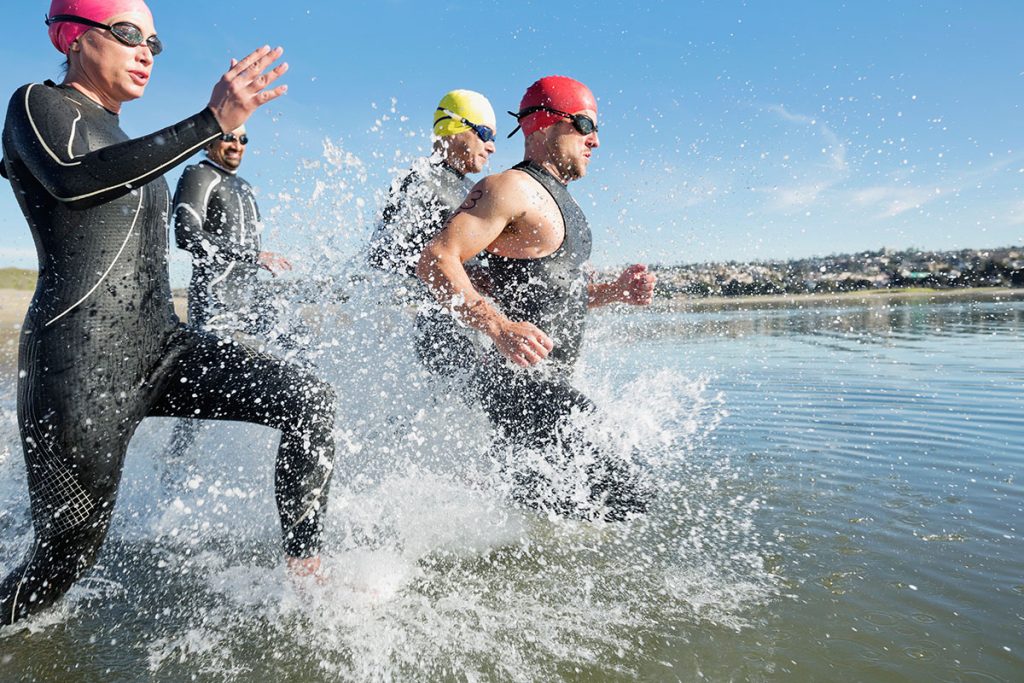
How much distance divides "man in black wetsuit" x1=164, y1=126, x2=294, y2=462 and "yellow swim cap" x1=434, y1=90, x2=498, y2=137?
1386 millimetres

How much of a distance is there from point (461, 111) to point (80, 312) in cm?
257

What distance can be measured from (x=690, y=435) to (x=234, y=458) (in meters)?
3.76

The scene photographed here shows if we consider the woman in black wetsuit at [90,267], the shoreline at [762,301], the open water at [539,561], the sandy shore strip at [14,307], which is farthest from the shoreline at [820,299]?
the woman in black wetsuit at [90,267]

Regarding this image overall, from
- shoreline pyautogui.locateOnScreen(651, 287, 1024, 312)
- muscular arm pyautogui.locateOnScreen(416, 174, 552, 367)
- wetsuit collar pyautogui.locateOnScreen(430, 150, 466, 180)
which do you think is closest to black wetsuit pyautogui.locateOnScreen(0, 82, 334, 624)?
muscular arm pyautogui.locateOnScreen(416, 174, 552, 367)

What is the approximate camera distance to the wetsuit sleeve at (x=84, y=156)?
2174 millimetres

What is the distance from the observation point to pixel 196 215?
4254 mm

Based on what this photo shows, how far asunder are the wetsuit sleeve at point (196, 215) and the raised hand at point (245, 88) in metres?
2.22

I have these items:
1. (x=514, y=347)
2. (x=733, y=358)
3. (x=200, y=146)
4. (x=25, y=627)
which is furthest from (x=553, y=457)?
(x=733, y=358)

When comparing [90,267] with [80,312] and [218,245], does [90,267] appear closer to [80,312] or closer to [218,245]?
[80,312]

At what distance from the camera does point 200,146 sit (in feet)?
7.35

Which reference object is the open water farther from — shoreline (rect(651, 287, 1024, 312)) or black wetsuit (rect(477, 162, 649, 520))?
shoreline (rect(651, 287, 1024, 312))

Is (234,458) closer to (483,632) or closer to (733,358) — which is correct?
(483,632)

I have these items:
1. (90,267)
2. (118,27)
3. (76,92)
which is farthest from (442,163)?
(90,267)

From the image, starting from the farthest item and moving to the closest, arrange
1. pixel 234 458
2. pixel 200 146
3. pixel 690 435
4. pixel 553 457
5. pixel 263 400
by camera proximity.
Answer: pixel 690 435 < pixel 234 458 < pixel 553 457 < pixel 263 400 < pixel 200 146
